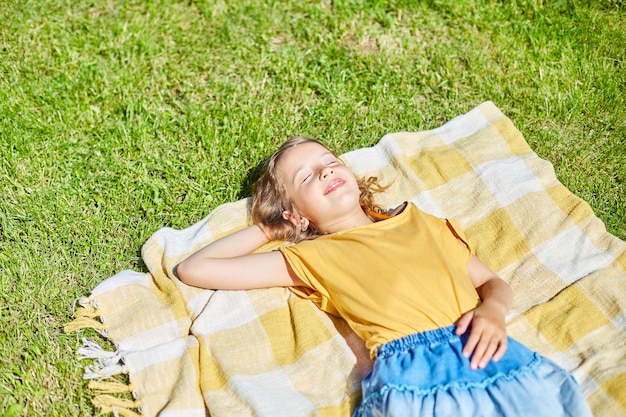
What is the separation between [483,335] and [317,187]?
105 centimetres

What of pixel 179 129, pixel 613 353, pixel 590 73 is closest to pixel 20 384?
pixel 179 129

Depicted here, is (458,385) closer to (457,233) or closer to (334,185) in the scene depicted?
(457,233)

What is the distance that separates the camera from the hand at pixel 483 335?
2740 mm

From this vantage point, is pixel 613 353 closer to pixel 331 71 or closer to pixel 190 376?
pixel 190 376

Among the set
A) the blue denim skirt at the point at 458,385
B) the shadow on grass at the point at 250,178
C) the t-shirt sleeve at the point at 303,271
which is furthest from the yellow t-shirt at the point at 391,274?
the shadow on grass at the point at 250,178

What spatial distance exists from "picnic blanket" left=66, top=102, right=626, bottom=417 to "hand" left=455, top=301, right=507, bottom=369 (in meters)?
0.38

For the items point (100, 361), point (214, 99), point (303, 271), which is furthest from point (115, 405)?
point (214, 99)

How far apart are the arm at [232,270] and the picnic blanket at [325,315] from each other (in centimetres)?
9

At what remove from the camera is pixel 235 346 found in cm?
321

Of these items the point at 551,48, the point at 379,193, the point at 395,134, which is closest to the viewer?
the point at 379,193

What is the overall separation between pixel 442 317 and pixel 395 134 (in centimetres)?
155

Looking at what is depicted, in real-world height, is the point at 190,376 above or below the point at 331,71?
below

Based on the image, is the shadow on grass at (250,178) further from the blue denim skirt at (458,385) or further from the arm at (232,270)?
the blue denim skirt at (458,385)

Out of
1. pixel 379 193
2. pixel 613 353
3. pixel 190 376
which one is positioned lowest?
pixel 613 353
